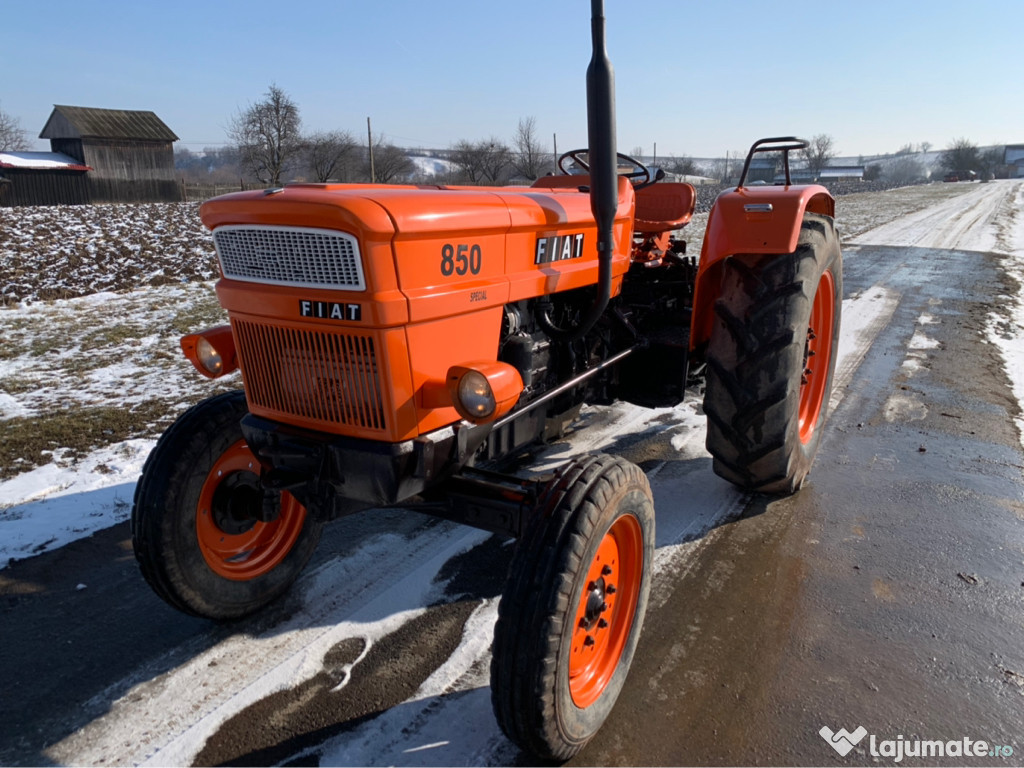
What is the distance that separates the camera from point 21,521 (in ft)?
11.1

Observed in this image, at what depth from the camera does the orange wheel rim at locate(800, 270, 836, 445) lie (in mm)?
4215

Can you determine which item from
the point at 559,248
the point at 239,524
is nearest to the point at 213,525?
the point at 239,524

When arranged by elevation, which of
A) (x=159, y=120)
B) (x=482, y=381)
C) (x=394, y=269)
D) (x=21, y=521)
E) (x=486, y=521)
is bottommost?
(x=21, y=521)

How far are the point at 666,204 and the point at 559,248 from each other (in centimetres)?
230

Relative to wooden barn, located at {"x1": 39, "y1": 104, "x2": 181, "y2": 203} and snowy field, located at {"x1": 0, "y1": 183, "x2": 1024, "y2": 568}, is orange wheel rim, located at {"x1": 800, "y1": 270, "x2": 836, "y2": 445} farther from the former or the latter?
wooden barn, located at {"x1": 39, "y1": 104, "x2": 181, "y2": 203}

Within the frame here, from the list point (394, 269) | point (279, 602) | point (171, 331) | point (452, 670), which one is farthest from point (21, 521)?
point (171, 331)

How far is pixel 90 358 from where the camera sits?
6.05 metres

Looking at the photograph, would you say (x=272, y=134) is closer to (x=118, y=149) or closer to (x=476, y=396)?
(x=118, y=149)

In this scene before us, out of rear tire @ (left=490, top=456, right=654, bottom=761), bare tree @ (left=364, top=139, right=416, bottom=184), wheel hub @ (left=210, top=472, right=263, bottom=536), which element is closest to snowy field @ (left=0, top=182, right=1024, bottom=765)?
rear tire @ (left=490, top=456, right=654, bottom=761)

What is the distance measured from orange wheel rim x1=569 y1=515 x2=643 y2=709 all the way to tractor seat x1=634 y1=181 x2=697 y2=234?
2697 mm

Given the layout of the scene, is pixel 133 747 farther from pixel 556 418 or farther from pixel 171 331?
pixel 171 331

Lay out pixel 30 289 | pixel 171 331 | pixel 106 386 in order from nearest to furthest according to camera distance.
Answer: pixel 106 386, pixel 171 331, pixel 30 289

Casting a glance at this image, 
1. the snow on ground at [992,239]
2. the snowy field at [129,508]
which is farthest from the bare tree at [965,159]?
the snowy field at [129,508]

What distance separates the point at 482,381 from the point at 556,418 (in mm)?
1346
